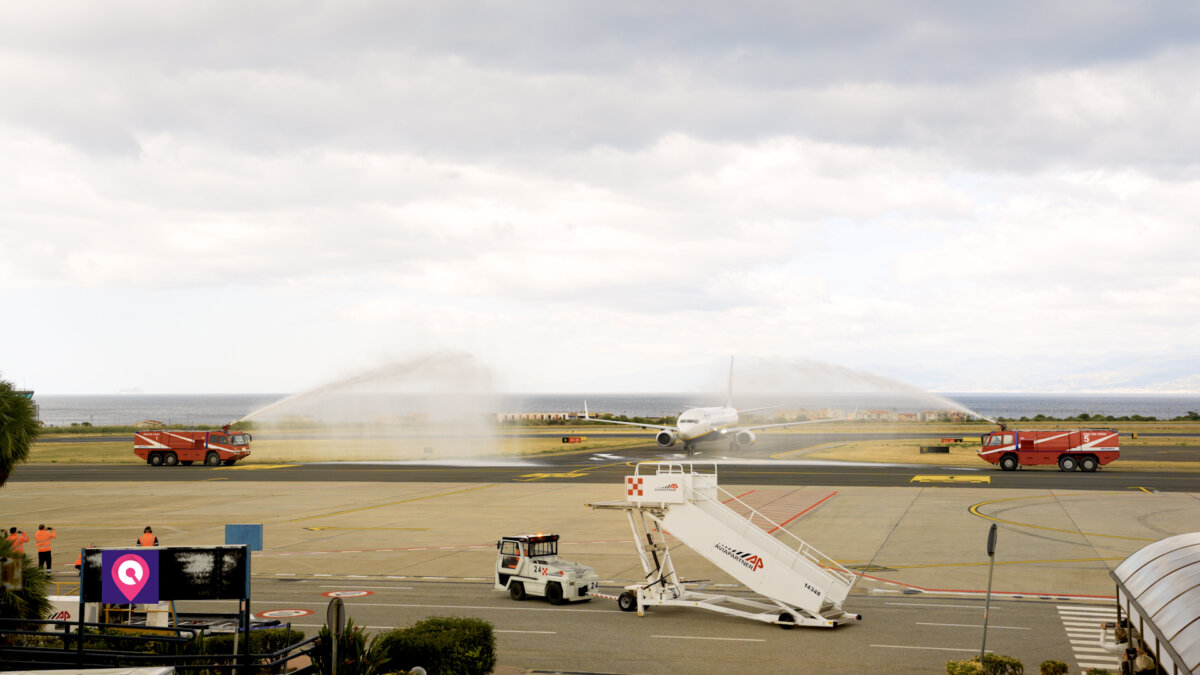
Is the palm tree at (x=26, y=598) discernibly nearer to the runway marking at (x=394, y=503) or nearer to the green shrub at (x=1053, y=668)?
the green shrub at (x=1053, y=668)

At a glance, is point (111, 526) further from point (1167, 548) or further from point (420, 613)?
point (1167, 548)

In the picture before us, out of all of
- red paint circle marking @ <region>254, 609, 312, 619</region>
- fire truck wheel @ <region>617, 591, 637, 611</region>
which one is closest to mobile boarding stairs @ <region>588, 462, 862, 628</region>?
fire truck wheel @ <region>617, 591, 637, 611</region>

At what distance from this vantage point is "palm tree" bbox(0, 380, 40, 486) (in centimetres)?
1739

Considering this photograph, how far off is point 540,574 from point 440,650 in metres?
10.7

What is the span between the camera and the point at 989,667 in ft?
57.8

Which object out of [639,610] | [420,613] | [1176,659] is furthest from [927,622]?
[420,613]

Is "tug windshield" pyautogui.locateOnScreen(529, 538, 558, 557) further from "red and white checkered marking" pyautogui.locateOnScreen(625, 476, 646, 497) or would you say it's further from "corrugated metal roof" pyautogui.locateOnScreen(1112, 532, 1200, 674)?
"corrugated metal roof" pyautogui.locateOnScreen(1112, 532, 1200, 674)

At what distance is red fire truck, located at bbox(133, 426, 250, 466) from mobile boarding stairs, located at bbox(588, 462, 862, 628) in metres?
68.9

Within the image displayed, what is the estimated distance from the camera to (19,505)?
5566cm

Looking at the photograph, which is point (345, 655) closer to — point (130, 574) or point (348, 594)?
point (130, 574)

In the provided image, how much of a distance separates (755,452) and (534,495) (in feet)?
161

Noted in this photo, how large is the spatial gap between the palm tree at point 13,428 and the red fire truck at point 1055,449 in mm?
72090

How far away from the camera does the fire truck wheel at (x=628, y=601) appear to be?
27.1 metres

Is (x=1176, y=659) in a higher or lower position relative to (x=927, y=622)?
higher
